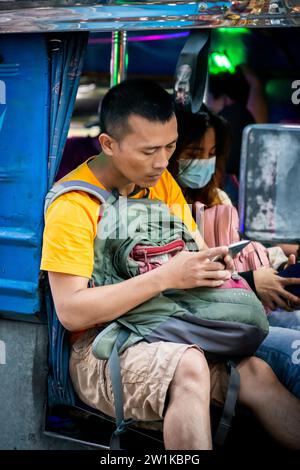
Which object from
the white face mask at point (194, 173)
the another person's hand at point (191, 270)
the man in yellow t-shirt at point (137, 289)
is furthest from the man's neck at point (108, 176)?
the white face mask at point (194, 173)

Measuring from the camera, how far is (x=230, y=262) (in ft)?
9.25

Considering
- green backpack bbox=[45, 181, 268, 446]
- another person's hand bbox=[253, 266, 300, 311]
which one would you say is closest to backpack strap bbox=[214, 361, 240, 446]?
green backpack bbox=[45, 181, 268, 446]

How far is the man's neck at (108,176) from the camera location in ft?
9.66

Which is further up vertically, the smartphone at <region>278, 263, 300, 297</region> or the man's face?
the man's face

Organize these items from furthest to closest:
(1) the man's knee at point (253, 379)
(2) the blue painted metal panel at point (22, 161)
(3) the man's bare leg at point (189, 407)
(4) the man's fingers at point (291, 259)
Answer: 1. (4) the man's fingers at point (291, 259)
2. (2) the blue painted metal panel at point (22, 161)
3. (1) the man's knee at point (253, 379)
4. (3) the man's bare leg at point (189, 407)

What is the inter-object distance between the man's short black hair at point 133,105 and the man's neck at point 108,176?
0.13 m

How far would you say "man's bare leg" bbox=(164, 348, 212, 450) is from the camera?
2.52m

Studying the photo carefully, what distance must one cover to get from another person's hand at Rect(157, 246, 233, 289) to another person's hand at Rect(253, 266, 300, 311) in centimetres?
45

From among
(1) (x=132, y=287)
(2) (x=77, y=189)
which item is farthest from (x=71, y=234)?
(1) (x=132, y=287)

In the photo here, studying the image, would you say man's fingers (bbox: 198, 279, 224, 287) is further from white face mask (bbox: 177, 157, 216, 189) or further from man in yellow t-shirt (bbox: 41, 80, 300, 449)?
white face mask (bbox: 177, 157, 216, 189)

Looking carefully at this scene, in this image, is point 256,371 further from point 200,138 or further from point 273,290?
point 200,138

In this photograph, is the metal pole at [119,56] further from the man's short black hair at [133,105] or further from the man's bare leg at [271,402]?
the man's bare leg at [271,402]

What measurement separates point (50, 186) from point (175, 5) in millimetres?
871

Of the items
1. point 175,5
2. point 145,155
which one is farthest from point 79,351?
point 175,5
